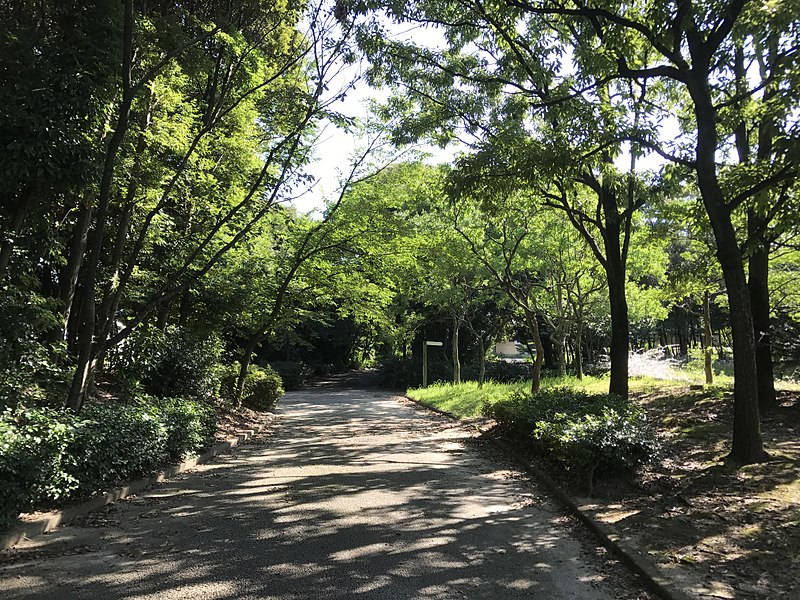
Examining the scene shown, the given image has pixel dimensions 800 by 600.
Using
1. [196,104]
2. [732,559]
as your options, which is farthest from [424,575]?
[196,104]

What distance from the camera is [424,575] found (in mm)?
4227

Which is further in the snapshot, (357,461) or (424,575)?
(357,461)

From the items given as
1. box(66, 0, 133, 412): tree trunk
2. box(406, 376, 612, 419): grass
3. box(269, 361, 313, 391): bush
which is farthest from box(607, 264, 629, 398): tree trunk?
box(269, 361, 313, 391): bush

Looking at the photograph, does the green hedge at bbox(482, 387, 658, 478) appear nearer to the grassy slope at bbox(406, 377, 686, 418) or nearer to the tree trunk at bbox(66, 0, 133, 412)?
the grassy slope at bbox(406, 377, 686, 418)

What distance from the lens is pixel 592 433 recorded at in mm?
6395

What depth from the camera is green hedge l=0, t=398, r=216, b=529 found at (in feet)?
15.3

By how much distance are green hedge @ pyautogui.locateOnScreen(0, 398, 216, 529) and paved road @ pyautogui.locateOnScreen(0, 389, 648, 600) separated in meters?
Answer: 0.39

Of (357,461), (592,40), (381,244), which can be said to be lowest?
(357,461)

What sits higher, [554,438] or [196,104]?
[196,104]

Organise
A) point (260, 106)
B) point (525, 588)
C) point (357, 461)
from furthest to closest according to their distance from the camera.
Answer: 1. point (260, 106)
2. point (357, 461)
3. point (525, 588)

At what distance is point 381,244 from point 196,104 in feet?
20.1

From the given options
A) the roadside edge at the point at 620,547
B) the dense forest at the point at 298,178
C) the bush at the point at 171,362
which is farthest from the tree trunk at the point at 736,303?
the bush at the point at 171,362

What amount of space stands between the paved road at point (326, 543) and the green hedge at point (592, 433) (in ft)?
2.26

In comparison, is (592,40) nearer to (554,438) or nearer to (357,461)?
(554,438)
